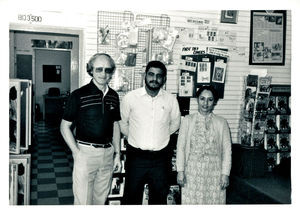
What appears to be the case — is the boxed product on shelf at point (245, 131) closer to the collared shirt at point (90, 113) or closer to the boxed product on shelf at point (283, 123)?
the boxed product on shelf at point (283, 123)

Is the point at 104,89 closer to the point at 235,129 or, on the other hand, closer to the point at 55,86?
the point at 235,129

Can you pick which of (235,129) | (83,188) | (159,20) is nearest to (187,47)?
(159,20)

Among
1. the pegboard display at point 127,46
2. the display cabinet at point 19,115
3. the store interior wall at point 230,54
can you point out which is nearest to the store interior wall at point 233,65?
the store interior wall at point 230,54

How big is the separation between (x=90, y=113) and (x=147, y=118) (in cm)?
63

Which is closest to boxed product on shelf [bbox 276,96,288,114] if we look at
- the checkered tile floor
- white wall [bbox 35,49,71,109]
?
the checkered tile floor

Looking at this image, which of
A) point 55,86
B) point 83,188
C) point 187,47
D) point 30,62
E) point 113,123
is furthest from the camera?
point 55,86

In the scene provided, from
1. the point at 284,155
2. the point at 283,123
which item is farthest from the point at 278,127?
the point at 284,155

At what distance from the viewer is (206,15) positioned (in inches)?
163

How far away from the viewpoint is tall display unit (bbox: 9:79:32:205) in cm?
307

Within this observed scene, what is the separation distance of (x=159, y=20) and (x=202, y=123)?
1.65 meters

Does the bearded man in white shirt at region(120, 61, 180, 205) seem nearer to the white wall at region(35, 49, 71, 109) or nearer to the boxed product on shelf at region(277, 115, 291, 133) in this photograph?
the boxed product on shelf at region(277, 115, 291, 133)

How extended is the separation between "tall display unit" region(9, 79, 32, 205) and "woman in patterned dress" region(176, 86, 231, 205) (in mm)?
1710

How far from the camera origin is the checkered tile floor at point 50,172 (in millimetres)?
4479
